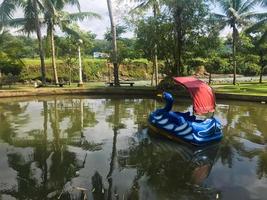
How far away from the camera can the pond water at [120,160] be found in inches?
333

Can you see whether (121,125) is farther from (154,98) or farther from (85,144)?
(154,98)

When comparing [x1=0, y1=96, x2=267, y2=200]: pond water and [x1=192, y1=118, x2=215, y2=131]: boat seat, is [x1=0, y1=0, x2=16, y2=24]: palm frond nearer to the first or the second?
[x1=0, y1=96, x2=267, y2=200]: pond water

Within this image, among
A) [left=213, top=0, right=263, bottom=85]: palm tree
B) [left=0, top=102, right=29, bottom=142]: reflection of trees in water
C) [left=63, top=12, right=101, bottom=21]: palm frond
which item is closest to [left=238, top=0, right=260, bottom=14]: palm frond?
[left=213, top=0, right=263, bottom=85]: palm tree

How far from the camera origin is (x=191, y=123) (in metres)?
12.5

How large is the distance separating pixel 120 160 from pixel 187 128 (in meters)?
2.76

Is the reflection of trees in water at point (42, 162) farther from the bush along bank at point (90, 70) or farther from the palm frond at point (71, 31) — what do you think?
the bush along bank at point (90, 70)

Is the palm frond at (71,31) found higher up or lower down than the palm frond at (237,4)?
lower down

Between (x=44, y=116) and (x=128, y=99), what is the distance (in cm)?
824

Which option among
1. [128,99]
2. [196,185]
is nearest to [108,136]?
[196,185]

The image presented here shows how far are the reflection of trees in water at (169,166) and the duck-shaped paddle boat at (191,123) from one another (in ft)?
1.00

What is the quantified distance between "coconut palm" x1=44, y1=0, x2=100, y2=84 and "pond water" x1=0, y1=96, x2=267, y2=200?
562 inches

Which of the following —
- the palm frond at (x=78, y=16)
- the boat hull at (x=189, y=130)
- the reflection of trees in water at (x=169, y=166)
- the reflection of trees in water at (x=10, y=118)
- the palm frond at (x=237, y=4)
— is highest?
the palm frond at (x=237, y=4)

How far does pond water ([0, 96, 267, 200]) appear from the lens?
27.8 ft

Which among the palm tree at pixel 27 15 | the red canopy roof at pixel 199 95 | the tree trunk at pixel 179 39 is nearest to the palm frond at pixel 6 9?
the palm tree at pixel 27 15
